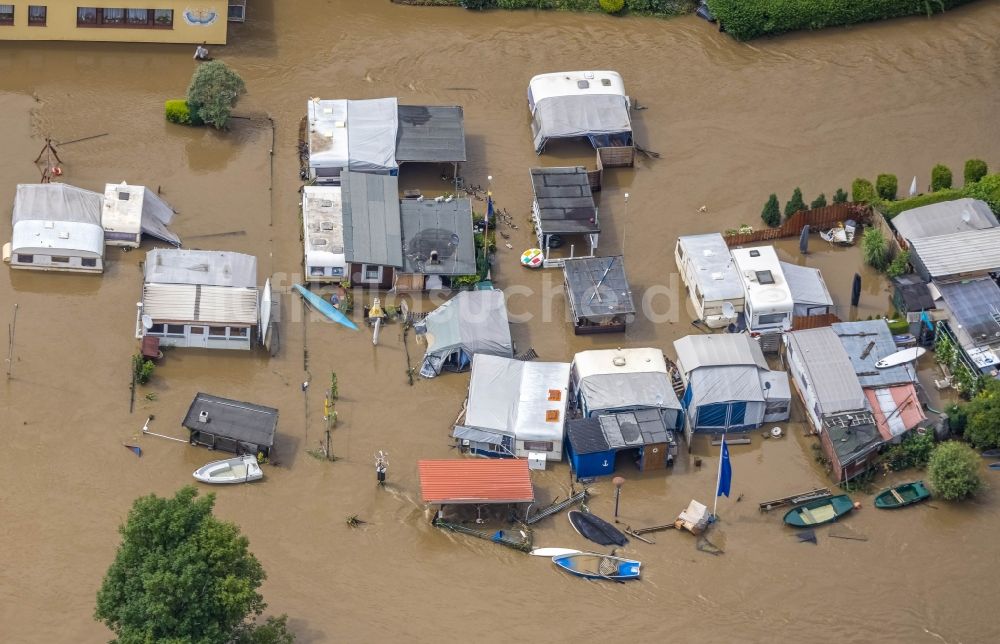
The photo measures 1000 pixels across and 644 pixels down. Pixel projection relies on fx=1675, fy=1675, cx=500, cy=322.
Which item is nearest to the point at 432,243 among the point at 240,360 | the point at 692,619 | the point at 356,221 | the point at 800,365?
the point at 356,221

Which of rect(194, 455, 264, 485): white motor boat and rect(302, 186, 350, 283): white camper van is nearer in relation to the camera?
rect(194, 455, 264, 485): white motor boat

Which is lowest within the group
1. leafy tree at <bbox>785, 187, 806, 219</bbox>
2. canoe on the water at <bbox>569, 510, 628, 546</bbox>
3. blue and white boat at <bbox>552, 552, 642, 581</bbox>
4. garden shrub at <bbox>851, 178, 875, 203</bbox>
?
blue and white boat at <bbox>552, 552, 642, 581</bbox>

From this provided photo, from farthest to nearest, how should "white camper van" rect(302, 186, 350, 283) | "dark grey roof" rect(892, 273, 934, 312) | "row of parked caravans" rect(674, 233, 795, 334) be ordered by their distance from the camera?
1. "white camper van" rect(302, 186, 350, 283)
2. "dark grey roof" rect(892, 273, 934, 312)
3. "row of parked caravans" rect(674, 233, 795, 334)

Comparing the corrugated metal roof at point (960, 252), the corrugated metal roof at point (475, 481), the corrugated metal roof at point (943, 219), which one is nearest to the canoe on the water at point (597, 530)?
the corrugated metal roof at point (475, 481)

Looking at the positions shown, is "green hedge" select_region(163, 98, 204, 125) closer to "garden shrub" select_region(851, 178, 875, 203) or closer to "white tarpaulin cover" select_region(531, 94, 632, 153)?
"white tarpaulin cover" select_region(531, 94, 632, 153)

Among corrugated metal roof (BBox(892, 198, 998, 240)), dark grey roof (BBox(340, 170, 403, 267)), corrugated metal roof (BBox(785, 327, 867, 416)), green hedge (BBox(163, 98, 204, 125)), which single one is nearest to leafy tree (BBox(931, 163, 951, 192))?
corrugated metal roof (BBox(892, 198, 998, 240))

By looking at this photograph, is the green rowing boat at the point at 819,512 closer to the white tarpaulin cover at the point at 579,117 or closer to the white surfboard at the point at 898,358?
the white surfboard at the point at 898,358

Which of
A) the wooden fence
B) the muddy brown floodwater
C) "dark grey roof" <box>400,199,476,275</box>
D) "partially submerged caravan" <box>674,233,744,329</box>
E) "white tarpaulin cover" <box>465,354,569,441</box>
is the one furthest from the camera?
the wooden fence
